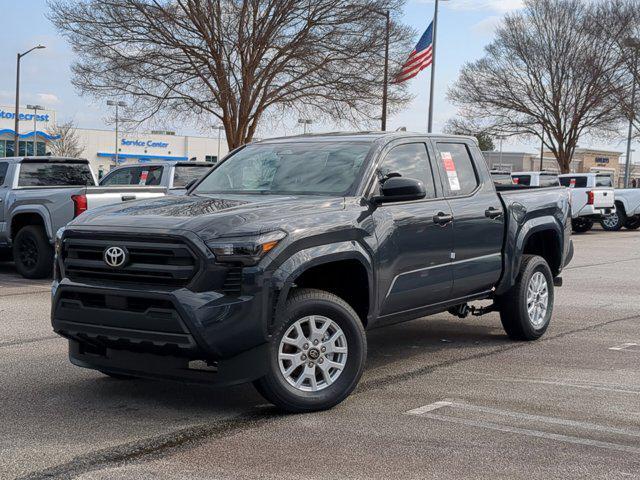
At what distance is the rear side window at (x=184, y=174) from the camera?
14945 mm

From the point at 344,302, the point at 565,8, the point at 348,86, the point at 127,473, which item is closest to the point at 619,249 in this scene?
the point at 348,86

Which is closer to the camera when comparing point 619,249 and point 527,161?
point 619,249

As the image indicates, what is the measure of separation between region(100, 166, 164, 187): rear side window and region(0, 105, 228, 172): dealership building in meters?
Result: 53.5

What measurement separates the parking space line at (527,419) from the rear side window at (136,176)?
33.5 feet

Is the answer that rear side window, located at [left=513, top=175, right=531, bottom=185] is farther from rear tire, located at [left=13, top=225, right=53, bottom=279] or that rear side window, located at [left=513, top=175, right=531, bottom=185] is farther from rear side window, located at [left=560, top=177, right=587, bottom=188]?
rear tire, located at [left=13, top=225, right=53, bottom=279]

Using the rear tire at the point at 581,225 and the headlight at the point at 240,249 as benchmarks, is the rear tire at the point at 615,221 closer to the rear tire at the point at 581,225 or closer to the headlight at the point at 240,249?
the rear tire at the point at 581,225

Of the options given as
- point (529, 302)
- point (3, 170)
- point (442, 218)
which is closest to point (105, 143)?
point (3, 170)

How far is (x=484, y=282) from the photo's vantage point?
285 inches

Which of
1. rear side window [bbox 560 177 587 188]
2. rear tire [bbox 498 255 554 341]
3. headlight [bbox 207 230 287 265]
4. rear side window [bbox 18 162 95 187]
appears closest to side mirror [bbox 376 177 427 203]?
headlight [bbox 207 230 287 265]

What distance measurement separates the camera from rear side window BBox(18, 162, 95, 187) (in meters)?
13.3

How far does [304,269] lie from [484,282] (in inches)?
94.5

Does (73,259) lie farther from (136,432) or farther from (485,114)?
(485,114)

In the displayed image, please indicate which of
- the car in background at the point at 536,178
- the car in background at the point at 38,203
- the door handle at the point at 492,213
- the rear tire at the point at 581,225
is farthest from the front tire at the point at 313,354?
the rear tire at the point at 581,225

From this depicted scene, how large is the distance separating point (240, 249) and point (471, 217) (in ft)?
8.48
